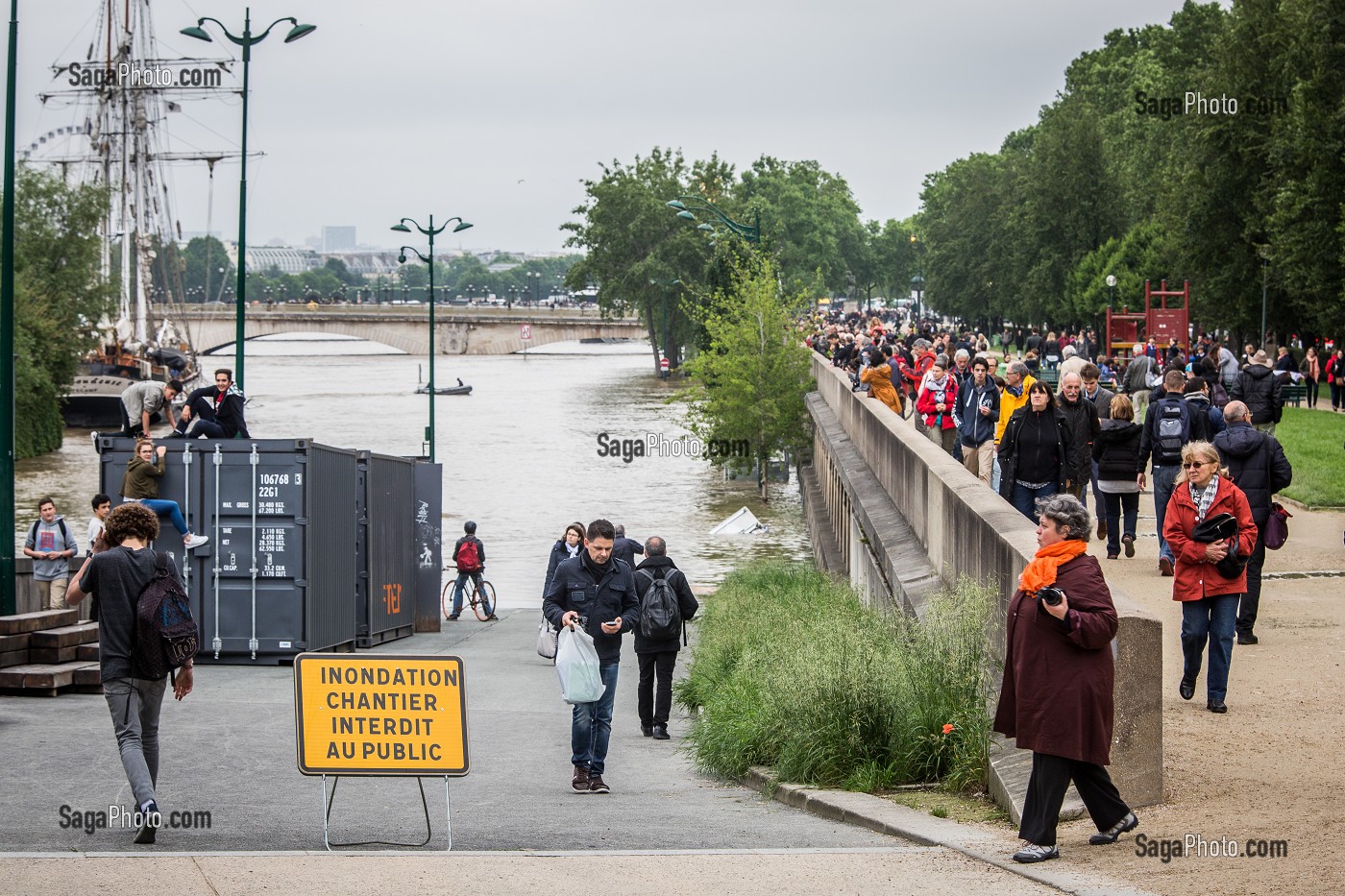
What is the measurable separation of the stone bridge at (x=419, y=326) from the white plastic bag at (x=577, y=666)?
124m

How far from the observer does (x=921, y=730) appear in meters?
9.41

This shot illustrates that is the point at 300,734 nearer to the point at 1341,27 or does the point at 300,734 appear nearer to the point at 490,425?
the point at 1341,27

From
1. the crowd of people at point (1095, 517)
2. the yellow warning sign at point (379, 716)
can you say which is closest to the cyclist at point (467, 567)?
the crowd of people at point (1095, 517)

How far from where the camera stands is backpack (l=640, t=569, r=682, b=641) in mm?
13172

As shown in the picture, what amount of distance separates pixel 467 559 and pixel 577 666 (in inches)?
642

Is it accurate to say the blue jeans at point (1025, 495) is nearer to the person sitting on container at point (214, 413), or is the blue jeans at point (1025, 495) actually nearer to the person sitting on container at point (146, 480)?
the person sitting on container at point (146, 480)

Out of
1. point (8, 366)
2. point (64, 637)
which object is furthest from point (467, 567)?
point (64, 637)

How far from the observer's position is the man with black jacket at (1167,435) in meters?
14.9

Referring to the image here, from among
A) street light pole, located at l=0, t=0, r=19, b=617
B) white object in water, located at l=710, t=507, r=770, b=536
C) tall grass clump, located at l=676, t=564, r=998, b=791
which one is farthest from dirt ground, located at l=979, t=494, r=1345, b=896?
white object in water, located at l=710, t=507, r=770, b=536

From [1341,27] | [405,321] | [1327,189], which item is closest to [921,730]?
[1327,189]

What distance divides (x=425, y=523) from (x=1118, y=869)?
17.2 meters

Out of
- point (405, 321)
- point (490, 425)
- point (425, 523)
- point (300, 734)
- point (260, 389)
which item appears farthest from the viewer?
point (405, 321)

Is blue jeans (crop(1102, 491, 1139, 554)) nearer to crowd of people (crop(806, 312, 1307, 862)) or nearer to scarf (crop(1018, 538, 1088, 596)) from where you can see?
crowd of people (crop(806, 312, 1307, 862))

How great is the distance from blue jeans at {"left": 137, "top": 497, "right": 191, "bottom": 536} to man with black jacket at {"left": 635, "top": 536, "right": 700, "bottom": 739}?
210 inches
